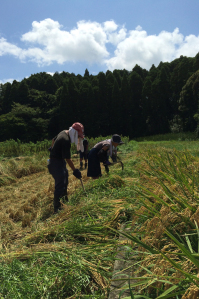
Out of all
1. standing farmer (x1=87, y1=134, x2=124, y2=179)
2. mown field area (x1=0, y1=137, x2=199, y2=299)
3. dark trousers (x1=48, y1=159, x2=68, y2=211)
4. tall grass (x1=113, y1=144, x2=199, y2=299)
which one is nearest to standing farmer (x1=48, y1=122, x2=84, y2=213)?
dark trousers (x1=48, y1=159, x2=68, y2=211)

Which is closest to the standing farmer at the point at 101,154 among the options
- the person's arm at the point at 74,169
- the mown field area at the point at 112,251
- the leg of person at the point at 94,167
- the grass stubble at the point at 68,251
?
the leg of person at the point at 94,167

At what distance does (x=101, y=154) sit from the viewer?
4758mm

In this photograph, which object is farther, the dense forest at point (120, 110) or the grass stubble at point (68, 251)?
the dense forest at point (120, 110)

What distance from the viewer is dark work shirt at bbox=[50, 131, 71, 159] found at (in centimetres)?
346

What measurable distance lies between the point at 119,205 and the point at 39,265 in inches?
46.0

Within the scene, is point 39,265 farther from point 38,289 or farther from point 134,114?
point 134,114

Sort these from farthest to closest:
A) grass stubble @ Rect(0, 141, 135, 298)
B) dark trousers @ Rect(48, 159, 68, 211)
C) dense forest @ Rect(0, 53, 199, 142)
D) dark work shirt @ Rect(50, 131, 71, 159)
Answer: dense forest @ Rect(0, 53, 199, 142)
dark trousers @ Rect(48, 159, 68, 211)
dark work shirt @ Rect(50, 131, 71, 159)
grass stubble @ Rect(0, 141, 135, 298)

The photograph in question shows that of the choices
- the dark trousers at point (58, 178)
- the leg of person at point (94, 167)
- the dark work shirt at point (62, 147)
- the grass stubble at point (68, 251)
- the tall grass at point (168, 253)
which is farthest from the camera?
the leg of person at point (94, 167)

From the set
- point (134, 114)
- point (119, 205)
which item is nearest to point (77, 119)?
point (134, 114)

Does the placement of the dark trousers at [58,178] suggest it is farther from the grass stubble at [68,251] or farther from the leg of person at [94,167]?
the leg of person at [94,167]

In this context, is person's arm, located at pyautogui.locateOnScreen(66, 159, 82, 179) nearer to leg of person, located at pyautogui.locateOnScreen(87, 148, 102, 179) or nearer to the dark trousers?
the dark trousers

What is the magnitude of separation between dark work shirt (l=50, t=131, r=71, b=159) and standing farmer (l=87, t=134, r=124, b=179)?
4.31ft

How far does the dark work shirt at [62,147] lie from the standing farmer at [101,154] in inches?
51.7

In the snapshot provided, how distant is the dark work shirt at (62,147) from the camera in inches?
136
